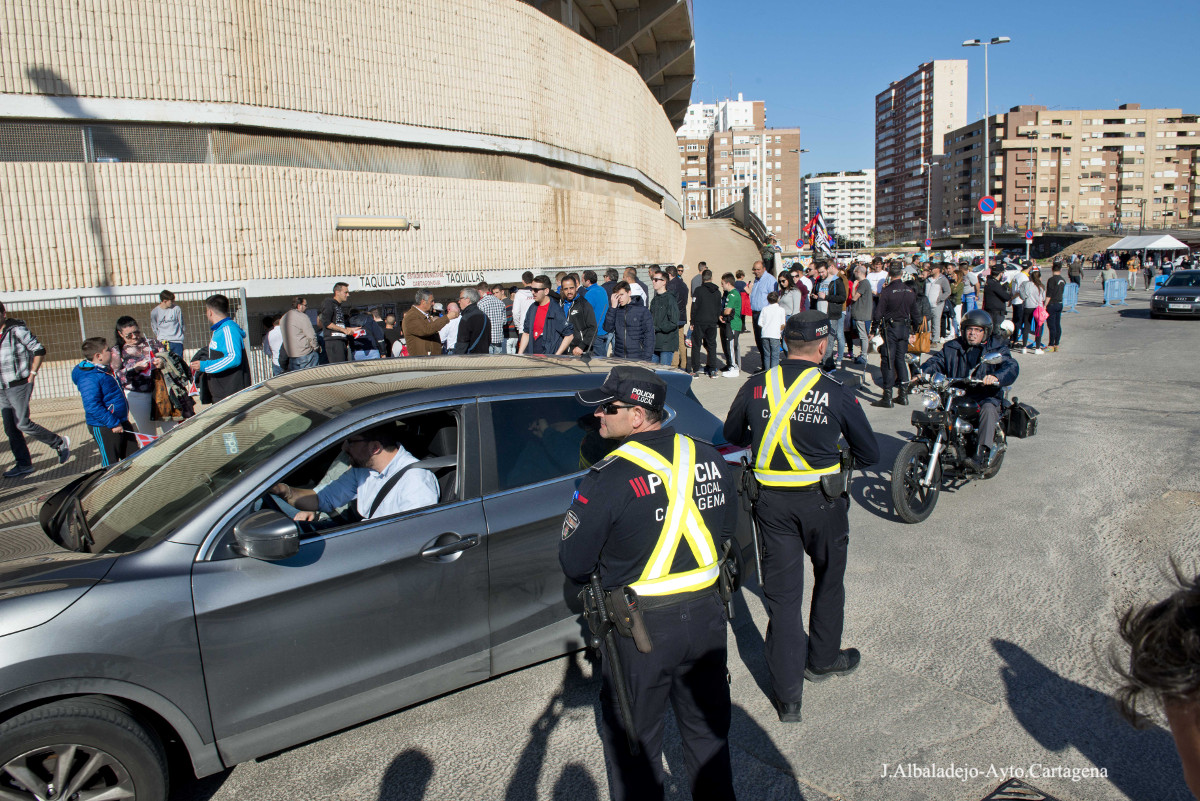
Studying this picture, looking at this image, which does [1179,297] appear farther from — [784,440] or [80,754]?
[80,754]

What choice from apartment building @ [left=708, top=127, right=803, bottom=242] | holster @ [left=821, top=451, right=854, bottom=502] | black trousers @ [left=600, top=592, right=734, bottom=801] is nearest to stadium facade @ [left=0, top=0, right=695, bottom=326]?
holster @ [left=821, top=451, right=854, bottom=502]

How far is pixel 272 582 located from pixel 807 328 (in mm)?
2683

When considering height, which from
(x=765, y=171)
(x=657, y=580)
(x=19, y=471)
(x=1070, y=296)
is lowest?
(x=19, y=471)

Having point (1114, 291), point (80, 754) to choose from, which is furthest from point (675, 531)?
Result: point (1114, 291)

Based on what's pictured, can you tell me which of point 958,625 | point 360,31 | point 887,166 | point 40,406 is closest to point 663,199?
point 360,31

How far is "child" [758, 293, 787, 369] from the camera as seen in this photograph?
39.9ft

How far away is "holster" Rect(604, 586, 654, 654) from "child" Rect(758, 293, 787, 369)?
9.91 metres

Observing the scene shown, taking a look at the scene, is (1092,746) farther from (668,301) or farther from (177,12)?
(177,12)

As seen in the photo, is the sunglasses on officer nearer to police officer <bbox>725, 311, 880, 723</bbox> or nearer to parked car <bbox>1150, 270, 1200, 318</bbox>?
police officer <bbox>725, 311, 880, 723</bbox>

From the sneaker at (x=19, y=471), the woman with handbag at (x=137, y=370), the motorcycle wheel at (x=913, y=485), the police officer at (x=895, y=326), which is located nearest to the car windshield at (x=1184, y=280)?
the police officer at (x=895, y=326)

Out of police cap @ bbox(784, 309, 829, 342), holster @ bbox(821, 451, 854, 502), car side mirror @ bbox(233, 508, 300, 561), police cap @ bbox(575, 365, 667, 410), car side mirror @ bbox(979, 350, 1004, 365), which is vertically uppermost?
police cap @ bbox(784, 309, 829, 342)

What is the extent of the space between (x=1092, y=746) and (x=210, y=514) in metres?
3.82

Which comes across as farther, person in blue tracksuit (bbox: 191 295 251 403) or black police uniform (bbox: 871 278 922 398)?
black police uniform (bbox: 871 278 922 398)

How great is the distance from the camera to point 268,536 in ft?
9.07
